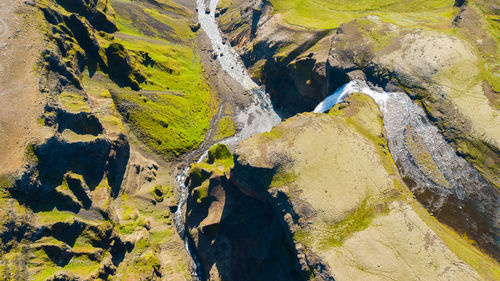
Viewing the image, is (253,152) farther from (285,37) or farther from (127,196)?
(285,37)

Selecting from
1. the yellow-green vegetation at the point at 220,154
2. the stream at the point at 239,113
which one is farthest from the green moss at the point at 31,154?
the yellow-green vegetation at the point at 220,154

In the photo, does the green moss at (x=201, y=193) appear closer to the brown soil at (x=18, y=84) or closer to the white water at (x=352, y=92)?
the brown soil at (x=18, y=84)

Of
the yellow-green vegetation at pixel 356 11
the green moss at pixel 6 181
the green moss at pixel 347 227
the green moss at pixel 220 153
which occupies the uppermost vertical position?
the yellow-green vegetation at pixel 356 11

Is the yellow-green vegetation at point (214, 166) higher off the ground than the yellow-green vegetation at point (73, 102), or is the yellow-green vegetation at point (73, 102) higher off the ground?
A: the yellow-green vegetation at point (73, 102)

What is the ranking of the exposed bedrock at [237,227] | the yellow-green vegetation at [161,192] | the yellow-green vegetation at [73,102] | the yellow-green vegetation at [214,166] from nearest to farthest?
the exposed bedrock at [237,227] < the yellow-green vegetation at [73,102] < the yellow-green vegetation at [214,166] < the yellow-green vegetation at [161,192]

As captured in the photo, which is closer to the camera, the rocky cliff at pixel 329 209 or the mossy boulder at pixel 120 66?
the rocky cliff at pixel 329 209

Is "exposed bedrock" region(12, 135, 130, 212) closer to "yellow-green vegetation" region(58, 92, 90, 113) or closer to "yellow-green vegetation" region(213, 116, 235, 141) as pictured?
Answer: "yellow-green vegetation" region(58, 92, 90, 113)

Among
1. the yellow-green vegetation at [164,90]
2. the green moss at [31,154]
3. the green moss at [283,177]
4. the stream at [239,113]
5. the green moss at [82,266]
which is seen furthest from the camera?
the yellow-green vegetation at [164,90]

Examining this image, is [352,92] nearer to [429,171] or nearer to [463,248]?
[429,171]

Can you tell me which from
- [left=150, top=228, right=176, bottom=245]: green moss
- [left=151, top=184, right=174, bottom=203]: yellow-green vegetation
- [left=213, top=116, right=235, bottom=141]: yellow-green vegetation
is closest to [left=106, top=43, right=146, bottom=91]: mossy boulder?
[left=213, top=116, right=235, bottom=141]: yellow-green vegetation
